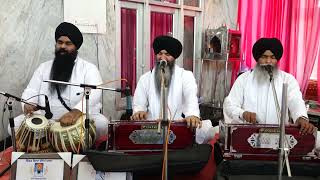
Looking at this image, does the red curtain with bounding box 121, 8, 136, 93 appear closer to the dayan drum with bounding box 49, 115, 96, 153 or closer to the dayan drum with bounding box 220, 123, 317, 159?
the dayan drum with bounding box 49, 115, 96, 153

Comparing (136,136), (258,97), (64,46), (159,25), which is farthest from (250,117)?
(159,25)

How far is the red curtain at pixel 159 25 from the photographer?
16.5 ft

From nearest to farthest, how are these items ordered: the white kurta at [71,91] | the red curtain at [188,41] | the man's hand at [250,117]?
the man's hand at [250,117] → the white kurta at [71,91] → the red curtain at [188,41]

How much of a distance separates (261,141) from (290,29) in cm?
362

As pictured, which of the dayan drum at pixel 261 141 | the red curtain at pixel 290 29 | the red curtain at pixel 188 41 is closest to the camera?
the dayan drum at pixel 261 141

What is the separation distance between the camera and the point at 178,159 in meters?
2.40

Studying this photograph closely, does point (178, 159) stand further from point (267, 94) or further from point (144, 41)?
point (144, 41)

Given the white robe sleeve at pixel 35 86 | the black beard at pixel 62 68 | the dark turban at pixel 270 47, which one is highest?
the dark turban at pixel 270 47

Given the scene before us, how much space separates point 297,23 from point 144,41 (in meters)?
2.53

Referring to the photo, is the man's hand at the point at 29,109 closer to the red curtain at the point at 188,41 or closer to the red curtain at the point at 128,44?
the red curtain at the point at 128,44

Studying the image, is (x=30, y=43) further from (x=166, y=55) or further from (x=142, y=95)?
(x=166, y=55)

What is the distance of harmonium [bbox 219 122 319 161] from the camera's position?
246 centimetres

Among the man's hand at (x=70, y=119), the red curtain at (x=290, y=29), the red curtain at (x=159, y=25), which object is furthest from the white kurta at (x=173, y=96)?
the red curtain at (x=290, y=29)

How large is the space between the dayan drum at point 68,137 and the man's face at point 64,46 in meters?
1.05
